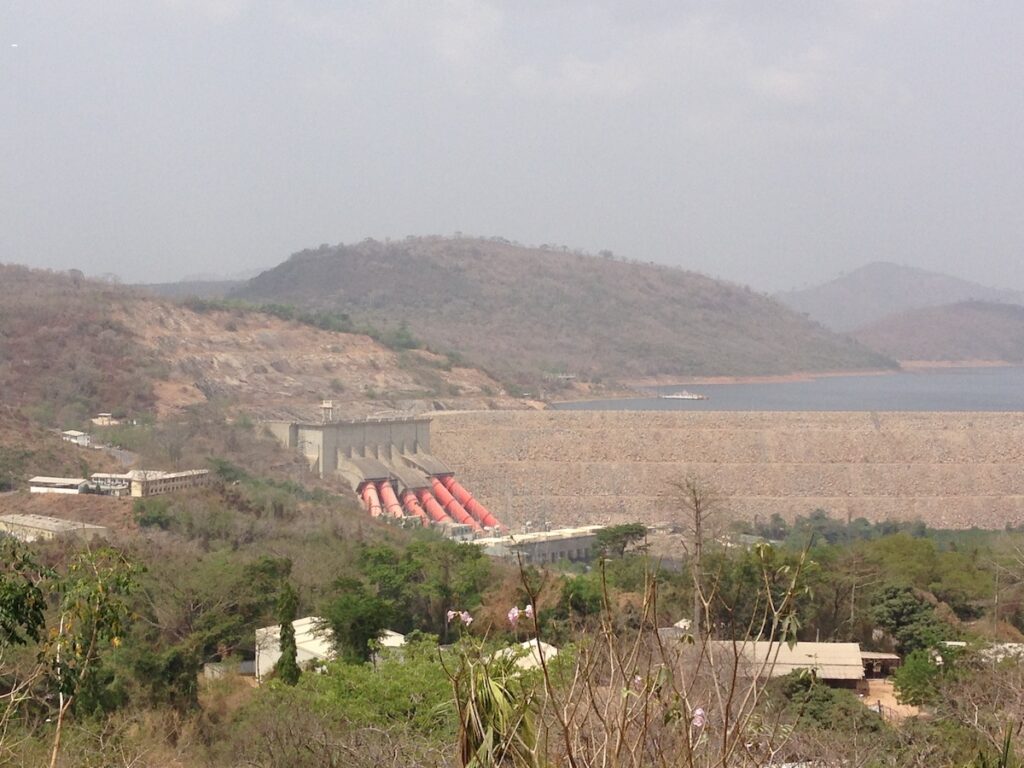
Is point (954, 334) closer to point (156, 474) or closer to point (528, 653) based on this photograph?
point (156, 474)

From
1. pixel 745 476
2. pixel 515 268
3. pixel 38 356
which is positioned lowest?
pixel 745 476

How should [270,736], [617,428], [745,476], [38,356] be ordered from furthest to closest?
[38,356] < [617,428] < [745,476] < [270,736]

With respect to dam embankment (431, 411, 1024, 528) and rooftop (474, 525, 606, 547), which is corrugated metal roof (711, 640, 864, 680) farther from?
dam embankment (431, 411, 1024, 528)

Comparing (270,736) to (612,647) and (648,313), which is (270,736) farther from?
(648,313)

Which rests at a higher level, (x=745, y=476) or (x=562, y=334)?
(x=562, y=334)

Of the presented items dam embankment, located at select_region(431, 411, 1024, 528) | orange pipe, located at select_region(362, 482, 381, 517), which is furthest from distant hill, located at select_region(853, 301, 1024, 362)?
orange pipe, located at select_region(362, 482, 381, 517)

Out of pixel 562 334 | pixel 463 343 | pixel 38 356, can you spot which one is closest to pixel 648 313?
pixel 562 334

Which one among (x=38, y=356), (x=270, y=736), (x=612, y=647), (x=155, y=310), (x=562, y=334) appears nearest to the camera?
(x=612, y=647)
